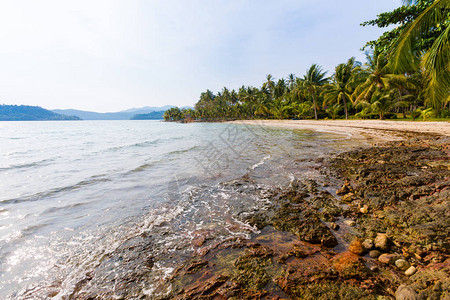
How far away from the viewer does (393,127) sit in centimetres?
2083

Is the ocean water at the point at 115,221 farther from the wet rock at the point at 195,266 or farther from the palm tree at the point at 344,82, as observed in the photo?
the palm tree at the point at 344,82

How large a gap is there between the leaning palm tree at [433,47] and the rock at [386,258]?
18.6 ft

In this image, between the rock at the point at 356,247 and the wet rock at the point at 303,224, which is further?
the wet rock at the point at 303,224

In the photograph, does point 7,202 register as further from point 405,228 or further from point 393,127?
point 393,127

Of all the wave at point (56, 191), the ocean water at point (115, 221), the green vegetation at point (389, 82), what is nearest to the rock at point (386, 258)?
the ocean water at point (115, 221)

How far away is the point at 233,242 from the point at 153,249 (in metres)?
1.56

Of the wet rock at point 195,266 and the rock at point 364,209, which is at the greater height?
the rock at point 364,209

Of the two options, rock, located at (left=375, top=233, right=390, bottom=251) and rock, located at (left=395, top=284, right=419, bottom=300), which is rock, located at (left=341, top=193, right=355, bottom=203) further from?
rock, located at (left=395, top=284, right=419, bottom=300)

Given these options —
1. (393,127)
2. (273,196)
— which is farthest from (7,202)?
(393,127)

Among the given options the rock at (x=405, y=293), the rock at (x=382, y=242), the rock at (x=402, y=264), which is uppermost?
the rock at (x=405, y=293)

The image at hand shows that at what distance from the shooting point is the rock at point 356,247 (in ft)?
9.55

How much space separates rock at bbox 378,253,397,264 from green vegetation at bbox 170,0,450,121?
5.59 meters

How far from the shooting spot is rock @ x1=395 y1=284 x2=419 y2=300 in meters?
1.97

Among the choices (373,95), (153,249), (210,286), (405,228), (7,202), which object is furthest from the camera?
(373,95)
